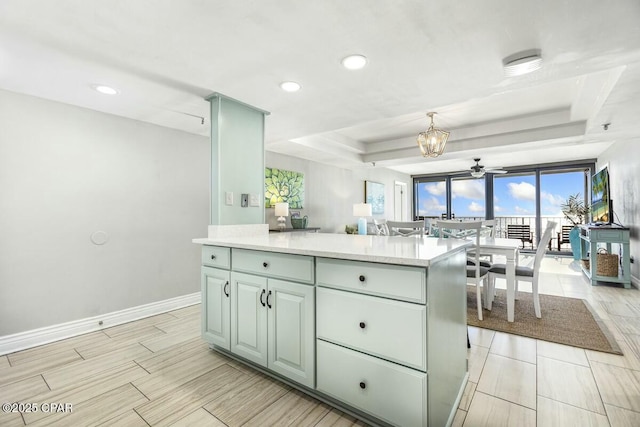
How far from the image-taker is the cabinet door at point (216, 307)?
7.25 feet

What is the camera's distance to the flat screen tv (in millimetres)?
5086

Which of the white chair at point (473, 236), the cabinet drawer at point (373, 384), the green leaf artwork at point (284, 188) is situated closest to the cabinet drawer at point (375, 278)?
the cabinet drawer at point (373, 384)

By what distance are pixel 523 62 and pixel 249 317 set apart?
259 cm

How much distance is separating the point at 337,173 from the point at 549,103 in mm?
3721

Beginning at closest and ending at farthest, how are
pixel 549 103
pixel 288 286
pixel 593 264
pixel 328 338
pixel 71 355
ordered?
pixel 328 338, pixel 288 286, pixel 71 355, pixel 549 103, pixel 593 264

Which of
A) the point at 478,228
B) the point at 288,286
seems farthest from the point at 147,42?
the point at 478,228

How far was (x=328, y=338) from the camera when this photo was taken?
5.32 feet

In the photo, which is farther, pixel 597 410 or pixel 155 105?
pixel 155 105

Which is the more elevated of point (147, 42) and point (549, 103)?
point (549, 103)

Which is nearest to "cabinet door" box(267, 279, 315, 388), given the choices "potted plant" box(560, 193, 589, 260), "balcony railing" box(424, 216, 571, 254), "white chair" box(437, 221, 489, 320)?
"white chair" box(437, 221, 489, 320)

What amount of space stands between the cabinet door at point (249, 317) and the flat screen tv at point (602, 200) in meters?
6.16

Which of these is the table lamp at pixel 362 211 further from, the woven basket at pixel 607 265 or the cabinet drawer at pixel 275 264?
the cabinet drawer at pixel 275 264

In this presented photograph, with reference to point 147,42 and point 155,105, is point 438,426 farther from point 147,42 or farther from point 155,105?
point 155,105

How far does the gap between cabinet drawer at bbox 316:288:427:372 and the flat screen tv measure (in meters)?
5.82
